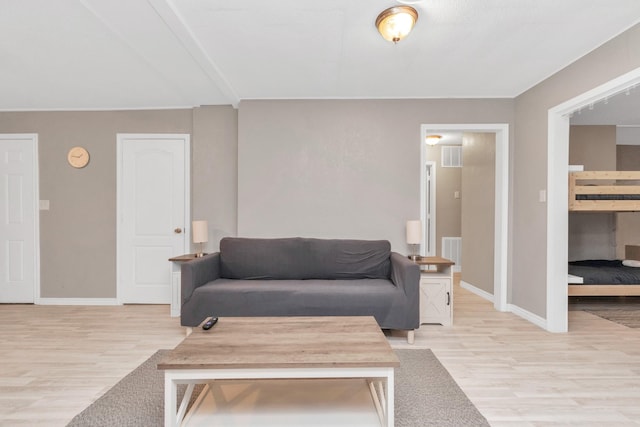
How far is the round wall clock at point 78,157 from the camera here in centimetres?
A: 418

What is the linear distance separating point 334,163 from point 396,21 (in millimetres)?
1847

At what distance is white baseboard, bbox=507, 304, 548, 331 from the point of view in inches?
129

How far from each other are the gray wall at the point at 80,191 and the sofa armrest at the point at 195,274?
174 centimetres

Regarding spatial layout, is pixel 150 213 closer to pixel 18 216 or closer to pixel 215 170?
pixel 215 170

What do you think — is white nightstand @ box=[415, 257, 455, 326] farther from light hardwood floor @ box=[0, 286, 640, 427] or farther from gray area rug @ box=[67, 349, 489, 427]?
gray area rug @ box=[67, 349, 489, 427]

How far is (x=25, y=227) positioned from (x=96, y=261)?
99 cm

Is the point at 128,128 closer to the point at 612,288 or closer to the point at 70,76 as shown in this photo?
the point at 70,76

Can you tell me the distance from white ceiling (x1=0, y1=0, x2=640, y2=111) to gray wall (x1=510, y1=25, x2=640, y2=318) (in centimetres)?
14

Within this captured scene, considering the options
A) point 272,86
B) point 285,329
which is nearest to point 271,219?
point 272,86

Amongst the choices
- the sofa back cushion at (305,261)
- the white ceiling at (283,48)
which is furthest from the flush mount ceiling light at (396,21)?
the sofa back cushion at (305,261)

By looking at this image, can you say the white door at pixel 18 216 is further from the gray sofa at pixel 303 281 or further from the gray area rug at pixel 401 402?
the gray area rug at pixel 401 402

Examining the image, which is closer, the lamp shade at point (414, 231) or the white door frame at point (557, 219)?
the white door frame at point (557, 219)

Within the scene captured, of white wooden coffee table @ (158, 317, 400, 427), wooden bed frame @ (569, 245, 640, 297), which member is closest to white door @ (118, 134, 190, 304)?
white wooden coffee table @ (158, 317, 400, 427)

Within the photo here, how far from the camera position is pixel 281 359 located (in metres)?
1.53
